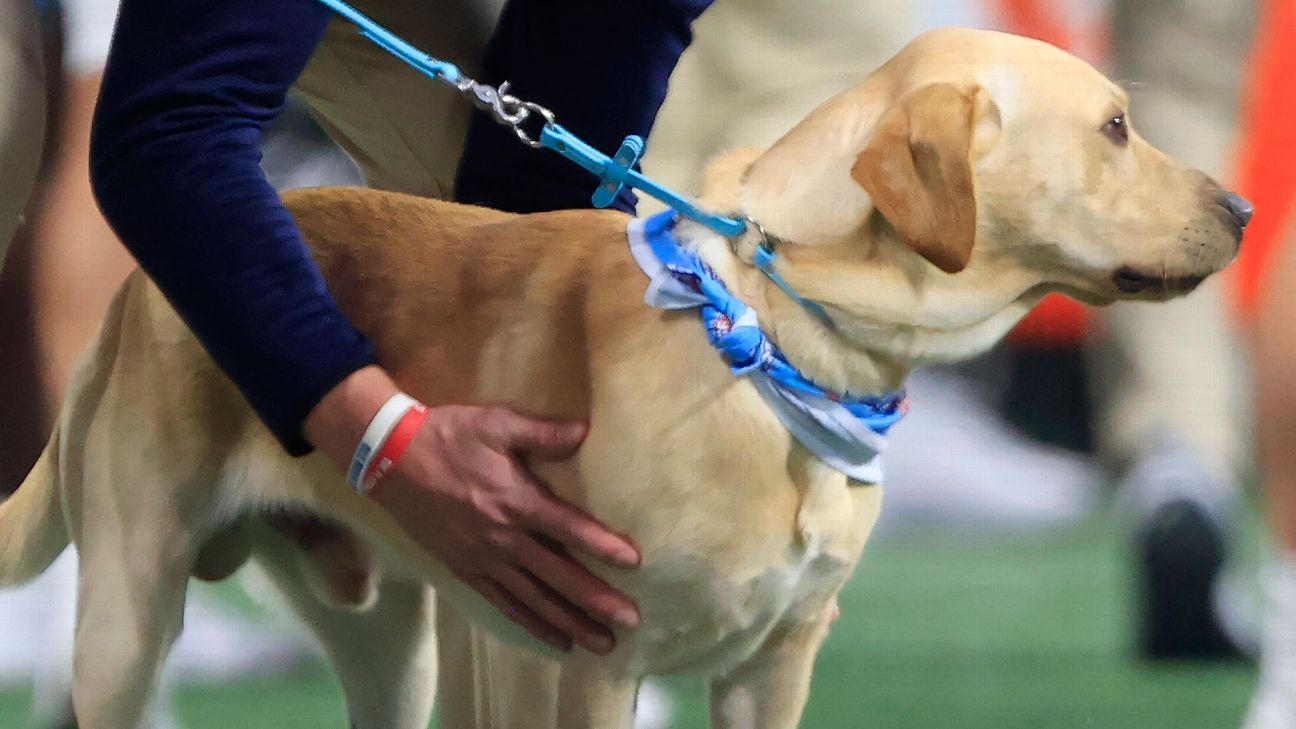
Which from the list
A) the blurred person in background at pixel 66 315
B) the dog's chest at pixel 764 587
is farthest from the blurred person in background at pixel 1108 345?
the dog's chest at pixel 764 587

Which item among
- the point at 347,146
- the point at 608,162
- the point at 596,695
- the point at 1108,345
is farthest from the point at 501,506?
the point at 1108,345

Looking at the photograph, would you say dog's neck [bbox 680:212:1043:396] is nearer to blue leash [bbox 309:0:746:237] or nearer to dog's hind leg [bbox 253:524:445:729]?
blue leash [bbox 309:0:746:237]

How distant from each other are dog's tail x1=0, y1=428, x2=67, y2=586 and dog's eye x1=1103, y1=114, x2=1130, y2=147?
994 millimetres

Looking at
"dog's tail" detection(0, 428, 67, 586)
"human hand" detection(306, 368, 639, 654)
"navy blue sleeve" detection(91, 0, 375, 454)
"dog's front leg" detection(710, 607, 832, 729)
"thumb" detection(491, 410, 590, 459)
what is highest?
"navy blue sleeve" detection(91, 0, 375, 454)

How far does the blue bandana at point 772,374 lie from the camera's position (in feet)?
3.18

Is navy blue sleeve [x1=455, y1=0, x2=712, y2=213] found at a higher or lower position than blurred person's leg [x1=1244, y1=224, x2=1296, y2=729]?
higher

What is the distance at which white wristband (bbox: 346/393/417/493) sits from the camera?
3.37ft

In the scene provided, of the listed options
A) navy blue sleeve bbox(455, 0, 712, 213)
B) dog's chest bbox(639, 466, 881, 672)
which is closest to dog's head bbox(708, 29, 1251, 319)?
dog's chest bbox(639, 466, 881, 672)

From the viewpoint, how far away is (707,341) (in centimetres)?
99

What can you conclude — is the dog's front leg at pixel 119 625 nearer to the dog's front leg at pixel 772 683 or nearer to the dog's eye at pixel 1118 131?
the dog's front leg at pixel 772 683

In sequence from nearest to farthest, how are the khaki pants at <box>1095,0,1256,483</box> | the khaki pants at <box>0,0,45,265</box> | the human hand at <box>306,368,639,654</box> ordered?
the human hand at <box>306,368,639,654</box> < the khaki pants at <box>0,0,45,265</box> < the khaki pants at <box>1095,0,1256,483</box>

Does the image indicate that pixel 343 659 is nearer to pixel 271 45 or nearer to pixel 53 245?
pixel 271 45

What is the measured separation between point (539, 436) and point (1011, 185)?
38cm

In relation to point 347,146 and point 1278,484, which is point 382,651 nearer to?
point 347,146
